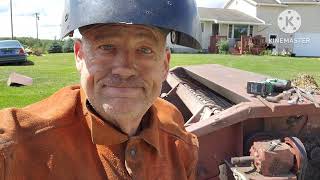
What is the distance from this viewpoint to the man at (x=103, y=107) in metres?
1.39

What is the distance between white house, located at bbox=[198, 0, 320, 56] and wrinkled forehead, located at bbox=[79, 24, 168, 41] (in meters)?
39.2

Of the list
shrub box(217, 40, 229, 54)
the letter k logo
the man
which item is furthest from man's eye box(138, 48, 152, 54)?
the letter k logo

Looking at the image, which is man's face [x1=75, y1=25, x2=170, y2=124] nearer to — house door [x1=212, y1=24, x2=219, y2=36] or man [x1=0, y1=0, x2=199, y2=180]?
man [x1=0, y1=0, x2=199, y2=180]

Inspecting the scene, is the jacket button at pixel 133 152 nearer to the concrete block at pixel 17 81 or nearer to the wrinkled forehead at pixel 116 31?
the wrinkled forehead at pixel 116 31

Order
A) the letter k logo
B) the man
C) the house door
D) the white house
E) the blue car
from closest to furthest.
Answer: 1. the man
2. the blue car
3. the white house
4. the house door
5. the letter k logo

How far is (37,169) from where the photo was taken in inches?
55.1

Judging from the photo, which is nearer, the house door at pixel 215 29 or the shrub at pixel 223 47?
the shrub at pixel 223 47

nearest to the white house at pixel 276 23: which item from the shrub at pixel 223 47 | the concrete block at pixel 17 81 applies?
the shrub at pixel 223 47

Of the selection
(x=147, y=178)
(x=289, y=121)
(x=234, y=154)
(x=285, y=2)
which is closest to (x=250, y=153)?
(x=234, y=154)

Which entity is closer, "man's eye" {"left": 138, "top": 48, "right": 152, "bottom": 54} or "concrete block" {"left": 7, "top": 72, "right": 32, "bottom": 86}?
"man's eye" {"left": 138, "top": 48, "right": 152, "bottom": 54}

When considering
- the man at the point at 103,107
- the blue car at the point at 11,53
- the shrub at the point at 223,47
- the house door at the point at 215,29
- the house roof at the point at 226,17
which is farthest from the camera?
the house door at the point at 215,29

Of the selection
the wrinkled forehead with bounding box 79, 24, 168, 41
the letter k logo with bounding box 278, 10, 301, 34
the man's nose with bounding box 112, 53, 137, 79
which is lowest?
the man's nose with bounding box 112, 53, 137, 79

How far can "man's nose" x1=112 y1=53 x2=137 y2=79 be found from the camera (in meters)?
1.46

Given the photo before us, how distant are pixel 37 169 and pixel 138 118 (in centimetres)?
36
